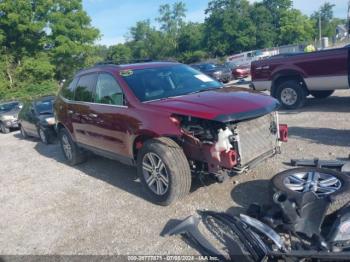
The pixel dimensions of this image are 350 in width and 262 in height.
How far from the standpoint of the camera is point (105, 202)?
5078 millimetres

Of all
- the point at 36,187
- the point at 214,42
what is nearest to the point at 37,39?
the point at 214,42

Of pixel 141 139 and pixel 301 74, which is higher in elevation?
pixel 301 74

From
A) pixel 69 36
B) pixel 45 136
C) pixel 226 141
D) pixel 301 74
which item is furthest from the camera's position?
pixel 69 36

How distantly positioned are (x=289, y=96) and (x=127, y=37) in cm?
10119

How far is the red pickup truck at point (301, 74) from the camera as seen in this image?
864 centimetres

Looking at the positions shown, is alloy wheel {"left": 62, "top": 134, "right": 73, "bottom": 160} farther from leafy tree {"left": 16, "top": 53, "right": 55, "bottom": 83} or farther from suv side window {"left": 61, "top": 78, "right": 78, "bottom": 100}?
leafy tree {"left": 16, "top": 53, "right": 55, "bottom": 83}

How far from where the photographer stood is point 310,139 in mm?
6754

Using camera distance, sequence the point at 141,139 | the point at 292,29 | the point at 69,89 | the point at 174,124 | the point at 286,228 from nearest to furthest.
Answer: the point at 286,228, the point at 174,124, the point at 141,139, the point at 69,89, the point at 292,29

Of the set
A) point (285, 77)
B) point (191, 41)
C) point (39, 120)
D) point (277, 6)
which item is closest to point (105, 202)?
point (39, 120)

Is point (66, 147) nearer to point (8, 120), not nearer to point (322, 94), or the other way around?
point (322, 94)

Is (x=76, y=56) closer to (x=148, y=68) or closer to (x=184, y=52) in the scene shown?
(x=184, y=52)

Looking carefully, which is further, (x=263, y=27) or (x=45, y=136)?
(x=263, y=27)

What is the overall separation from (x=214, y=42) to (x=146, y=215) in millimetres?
63485

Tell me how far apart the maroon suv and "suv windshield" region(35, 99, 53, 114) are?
5.74m
